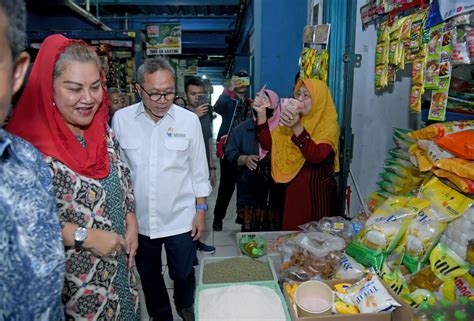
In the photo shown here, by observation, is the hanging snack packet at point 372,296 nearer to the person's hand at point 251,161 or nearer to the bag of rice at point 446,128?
the bag of rice at point 446,128

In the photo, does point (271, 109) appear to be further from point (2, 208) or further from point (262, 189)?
point (2, 208)

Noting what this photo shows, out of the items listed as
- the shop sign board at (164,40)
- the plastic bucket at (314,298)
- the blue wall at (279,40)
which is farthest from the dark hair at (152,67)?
the shop sign board at (164,40)

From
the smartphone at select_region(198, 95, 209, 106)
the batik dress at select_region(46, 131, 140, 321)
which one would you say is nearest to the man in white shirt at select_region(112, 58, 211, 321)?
the batik dress at select_region(46, 131, 140, 321)

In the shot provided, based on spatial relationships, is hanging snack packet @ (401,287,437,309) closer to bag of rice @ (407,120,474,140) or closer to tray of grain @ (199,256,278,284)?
tray of grain @ (199,256,278,284)

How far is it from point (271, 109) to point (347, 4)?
2.69ft

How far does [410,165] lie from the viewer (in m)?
1.98

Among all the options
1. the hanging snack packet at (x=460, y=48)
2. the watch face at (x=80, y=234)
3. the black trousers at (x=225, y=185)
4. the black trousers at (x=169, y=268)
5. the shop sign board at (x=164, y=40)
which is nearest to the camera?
the watch face at (x=80, y=234)

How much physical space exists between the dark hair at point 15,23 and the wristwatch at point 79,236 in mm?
760

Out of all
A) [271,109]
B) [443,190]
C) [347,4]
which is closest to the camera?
[443,190]

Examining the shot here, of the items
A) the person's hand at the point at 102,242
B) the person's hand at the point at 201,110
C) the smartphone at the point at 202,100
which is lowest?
the person's hand at the point at 102,242

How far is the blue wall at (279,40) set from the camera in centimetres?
374

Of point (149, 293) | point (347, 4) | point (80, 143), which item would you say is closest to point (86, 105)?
point (80, 143)

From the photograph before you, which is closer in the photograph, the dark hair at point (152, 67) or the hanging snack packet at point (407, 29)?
the hanging snack packet at point (407, 29)

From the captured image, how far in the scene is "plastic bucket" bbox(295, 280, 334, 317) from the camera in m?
1.37
